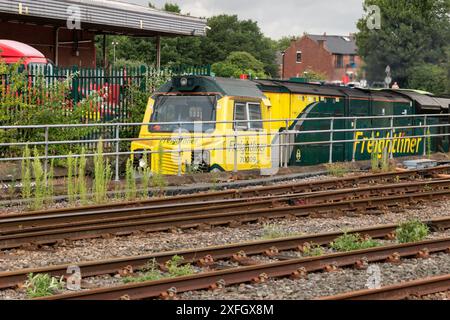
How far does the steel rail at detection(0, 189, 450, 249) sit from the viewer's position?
1083cm

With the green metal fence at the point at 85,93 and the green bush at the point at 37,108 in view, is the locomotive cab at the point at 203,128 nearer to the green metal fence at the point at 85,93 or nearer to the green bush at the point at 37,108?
the green bush at the point at 37,108

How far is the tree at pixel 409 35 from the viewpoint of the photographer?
66875 millimetres

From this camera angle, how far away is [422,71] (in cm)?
6925

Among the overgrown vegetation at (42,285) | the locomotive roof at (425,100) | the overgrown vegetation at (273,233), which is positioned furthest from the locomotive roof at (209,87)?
the overgrown vegetation at (42,285)

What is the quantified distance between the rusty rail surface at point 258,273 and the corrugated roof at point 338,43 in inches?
3958

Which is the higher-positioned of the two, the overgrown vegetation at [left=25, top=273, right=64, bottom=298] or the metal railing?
the metal railing

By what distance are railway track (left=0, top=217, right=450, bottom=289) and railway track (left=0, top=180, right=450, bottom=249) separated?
6.43 ft

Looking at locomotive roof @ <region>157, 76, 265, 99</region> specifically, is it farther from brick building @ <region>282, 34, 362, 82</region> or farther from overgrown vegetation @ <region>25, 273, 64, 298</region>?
Answer: brick building @ <region>282, 34, 362, 82</region>

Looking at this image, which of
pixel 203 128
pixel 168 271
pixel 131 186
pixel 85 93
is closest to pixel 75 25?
pixel 85 93

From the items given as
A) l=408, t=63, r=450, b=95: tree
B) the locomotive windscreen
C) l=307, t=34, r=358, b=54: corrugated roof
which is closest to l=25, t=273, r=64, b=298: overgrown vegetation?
the locomotive windscreen

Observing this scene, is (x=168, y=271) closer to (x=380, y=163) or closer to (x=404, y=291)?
(x=404, y=291)

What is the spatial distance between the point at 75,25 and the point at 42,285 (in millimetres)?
24290
